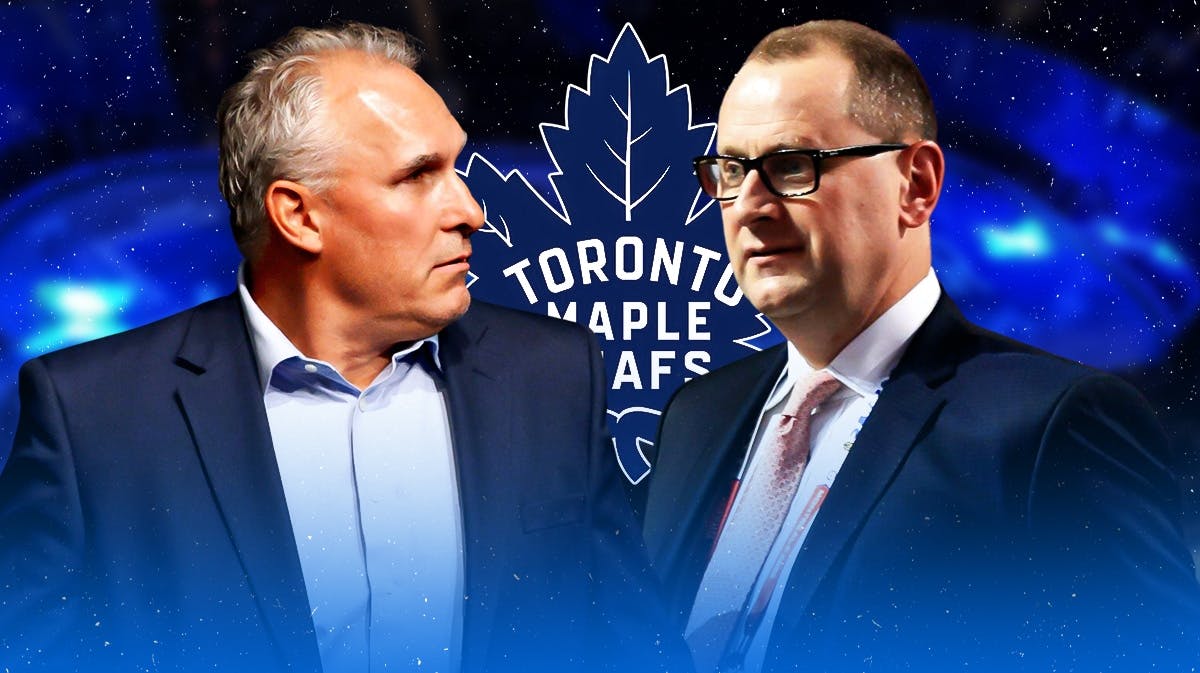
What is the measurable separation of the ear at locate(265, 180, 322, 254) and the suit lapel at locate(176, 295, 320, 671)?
25 centimetres

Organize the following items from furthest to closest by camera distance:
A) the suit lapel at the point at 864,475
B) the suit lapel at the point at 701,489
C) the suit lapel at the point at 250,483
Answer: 1. the suit lapel at the point at 701,489
2. the suit lapel at the point at 864,475
3. the suit lapel at the point at 250,483

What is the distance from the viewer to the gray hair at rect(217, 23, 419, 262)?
2506 millimetres

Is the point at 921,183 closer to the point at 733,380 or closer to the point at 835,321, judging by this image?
the point at 835,321

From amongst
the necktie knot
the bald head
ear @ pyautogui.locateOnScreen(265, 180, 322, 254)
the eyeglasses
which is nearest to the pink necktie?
the necktie knot

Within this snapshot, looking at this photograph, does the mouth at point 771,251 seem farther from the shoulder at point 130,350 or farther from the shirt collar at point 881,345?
the shoulder at point 130,350

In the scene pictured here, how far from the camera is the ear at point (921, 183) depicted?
2.64 metres

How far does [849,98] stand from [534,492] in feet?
3.08

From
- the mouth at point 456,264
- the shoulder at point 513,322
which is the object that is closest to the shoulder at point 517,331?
the shoulder at point 513,322

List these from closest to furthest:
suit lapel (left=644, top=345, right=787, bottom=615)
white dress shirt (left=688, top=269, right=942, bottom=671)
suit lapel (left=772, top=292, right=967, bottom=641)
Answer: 1. suit lapel (left=772, top=292, right=967, bottom=641)
2. white dress shirt (left=688, top=269, right=942, bottom=671)
3. suit lapel (left=644, top=345, right=787, bottom=615)

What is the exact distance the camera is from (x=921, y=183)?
2664 millimetres

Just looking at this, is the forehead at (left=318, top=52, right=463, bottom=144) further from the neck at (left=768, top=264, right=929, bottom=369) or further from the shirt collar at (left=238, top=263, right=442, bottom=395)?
the neck at (left=768, top=264, right=929, bottom=369)

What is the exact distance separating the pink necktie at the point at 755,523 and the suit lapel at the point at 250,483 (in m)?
0.76

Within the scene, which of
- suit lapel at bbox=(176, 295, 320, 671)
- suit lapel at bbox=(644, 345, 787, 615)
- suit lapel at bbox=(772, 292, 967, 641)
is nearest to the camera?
suit lapel at bbox=(176, 295, 320, 671)

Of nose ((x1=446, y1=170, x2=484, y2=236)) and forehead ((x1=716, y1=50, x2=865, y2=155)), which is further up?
forehead ((x1=716, y1=50, x2=865, y2=155))
